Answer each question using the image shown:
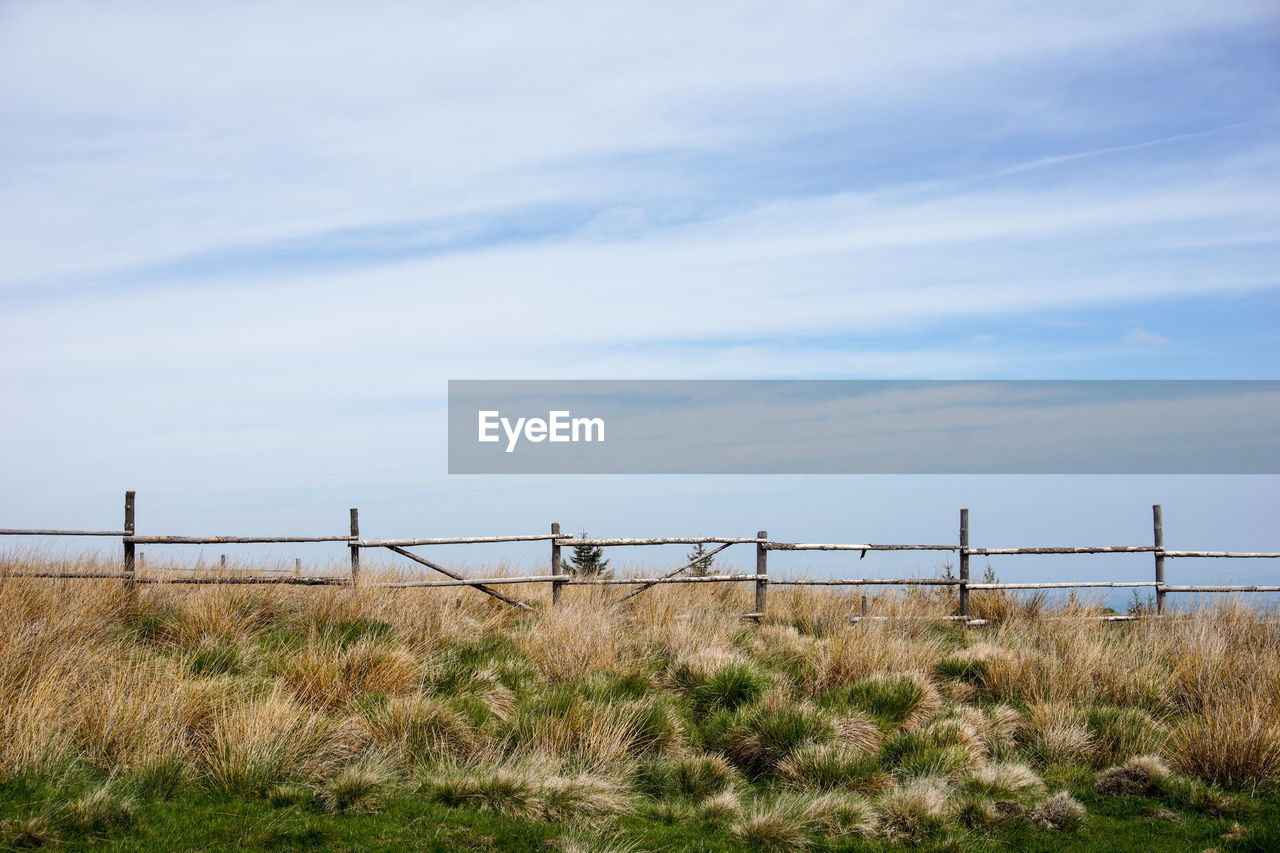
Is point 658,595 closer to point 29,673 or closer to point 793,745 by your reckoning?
point 793,745

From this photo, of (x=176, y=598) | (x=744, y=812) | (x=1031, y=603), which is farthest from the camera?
(x=1031, y=603)

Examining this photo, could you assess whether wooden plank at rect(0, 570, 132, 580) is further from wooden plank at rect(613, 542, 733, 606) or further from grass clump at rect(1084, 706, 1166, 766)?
grass clump at rect(1084, 706, 1166, 766)

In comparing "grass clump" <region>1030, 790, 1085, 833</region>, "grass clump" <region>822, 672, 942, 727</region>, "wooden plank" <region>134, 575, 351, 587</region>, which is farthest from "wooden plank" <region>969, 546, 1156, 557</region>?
"wooden plank" <region>134, 575, 351, 587</region>

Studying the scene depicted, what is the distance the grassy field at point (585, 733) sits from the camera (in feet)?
20.6

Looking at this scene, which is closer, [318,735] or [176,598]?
[318,735]

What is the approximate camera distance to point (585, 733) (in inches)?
308

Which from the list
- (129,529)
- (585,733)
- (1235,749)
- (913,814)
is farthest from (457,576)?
(1235,749)

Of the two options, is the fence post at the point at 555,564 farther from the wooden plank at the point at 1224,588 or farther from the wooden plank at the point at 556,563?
the wooden plank at the point at 1224,588

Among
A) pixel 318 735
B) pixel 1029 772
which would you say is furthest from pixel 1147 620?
pixel 318 735

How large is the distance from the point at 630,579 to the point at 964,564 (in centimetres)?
577

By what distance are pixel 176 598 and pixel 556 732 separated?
650cm

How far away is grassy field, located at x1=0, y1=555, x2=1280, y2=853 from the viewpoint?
6.27 metres

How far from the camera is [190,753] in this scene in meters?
6.95

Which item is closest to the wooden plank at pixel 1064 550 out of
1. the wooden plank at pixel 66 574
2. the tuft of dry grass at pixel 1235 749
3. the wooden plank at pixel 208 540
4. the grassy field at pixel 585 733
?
the grassy field at pixel 585 733
